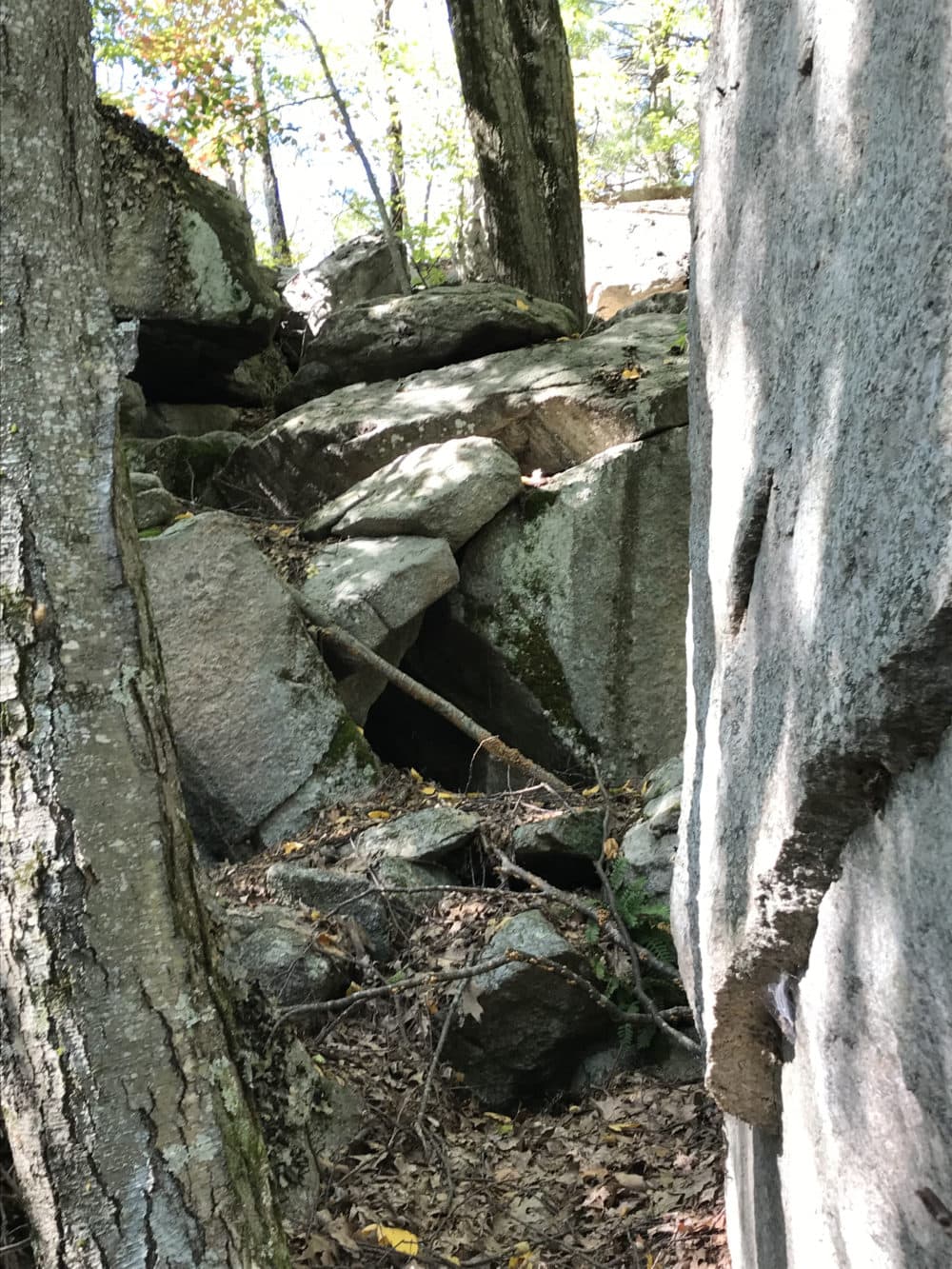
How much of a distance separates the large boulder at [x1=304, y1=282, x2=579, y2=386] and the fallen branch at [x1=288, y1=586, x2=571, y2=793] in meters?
3.11

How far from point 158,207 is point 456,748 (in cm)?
573

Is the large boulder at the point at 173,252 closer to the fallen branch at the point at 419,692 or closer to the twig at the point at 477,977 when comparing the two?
the fallen branch at the point at 419,692

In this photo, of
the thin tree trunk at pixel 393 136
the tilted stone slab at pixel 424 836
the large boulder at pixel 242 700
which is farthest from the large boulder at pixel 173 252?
the tilted stone slab at pixel 424 836

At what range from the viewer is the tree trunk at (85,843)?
283 cm

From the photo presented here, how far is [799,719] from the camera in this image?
6.62 feet

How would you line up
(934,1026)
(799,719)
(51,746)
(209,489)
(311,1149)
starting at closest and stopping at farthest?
(934,1026) → (799,719) → (51,746) → (311,1149) → (209,489)

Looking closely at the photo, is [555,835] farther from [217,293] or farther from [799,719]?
[217,293]

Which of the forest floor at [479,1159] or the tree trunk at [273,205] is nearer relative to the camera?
the forest floor at [479,1159]

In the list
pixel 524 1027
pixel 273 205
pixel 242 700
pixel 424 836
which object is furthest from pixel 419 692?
pixel 273 205

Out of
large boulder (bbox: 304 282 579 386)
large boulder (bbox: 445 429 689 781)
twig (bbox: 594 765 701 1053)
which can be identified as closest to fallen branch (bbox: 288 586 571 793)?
large boulder (bbox: 445 429 689 781)

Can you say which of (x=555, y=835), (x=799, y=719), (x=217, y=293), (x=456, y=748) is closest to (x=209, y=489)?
(x=217, y=293)

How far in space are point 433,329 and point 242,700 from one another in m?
4.17

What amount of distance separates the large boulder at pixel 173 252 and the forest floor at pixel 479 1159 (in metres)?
6.48

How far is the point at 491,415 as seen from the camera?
8516 mm
